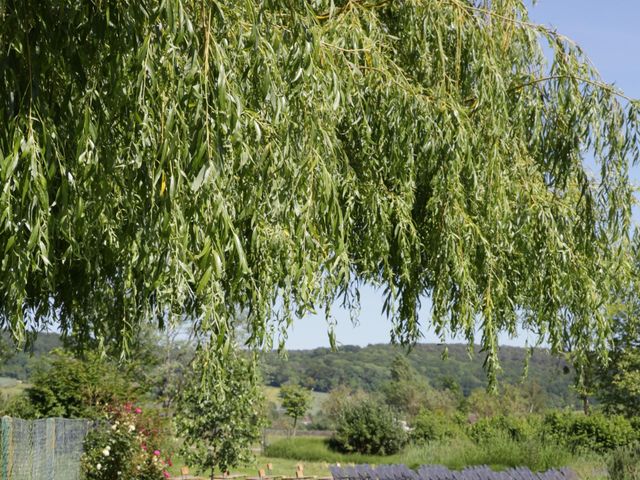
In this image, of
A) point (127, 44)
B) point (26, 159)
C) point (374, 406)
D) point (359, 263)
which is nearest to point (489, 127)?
point (359, 263)

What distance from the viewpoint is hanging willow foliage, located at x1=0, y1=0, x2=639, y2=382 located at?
3.70m

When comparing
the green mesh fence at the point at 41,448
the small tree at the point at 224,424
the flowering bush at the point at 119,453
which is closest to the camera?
the green mesh fence at the point at 41,448

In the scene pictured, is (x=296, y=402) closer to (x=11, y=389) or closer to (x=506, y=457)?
(x=11, y=389)

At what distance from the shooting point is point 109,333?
23.6 ft

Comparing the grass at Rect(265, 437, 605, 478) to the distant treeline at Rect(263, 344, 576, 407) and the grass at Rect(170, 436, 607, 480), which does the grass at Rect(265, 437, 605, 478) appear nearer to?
the grass at Rect(170, 436, 607, 480)

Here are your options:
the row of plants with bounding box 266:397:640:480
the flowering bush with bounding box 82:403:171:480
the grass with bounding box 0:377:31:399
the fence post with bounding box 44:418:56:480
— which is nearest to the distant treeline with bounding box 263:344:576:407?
the grass with bounding box 0:377:31:399

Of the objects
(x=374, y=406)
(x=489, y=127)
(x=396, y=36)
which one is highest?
(x=396, y=36)

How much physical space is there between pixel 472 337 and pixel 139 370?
75.6 ft

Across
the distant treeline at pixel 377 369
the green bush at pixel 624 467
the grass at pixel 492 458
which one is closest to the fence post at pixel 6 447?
the grass at pixel 492 458

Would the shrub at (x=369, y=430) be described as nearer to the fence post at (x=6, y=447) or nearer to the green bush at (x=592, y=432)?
the green bush at (x=592, y=432)

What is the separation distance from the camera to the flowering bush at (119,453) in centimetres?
1284

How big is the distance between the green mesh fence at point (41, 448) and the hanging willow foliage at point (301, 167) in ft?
8.69

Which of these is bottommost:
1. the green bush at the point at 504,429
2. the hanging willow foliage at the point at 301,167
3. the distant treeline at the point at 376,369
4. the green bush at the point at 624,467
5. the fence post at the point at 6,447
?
the green bush at the point at 624,467

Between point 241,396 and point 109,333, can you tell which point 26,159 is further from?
point 241,396
